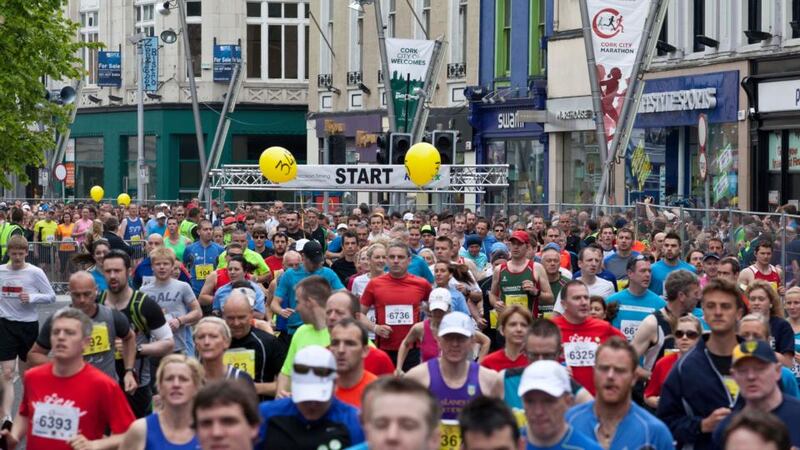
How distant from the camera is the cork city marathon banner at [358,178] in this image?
93.8 feet

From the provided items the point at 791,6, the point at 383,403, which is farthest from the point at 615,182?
the point at 383,403

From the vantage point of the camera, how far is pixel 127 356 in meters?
11.1

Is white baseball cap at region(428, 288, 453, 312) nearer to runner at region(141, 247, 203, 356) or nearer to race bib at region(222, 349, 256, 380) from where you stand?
race bib at region(222, 349, 256, 380)

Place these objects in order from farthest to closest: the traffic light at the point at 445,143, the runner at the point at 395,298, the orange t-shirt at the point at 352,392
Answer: the traffic light at the point at 445,143
the runner at the point at 395,298
the orange t-shirt at the point at 352,392

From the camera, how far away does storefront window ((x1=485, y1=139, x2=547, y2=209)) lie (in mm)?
42156

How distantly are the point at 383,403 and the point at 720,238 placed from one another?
47.3ft

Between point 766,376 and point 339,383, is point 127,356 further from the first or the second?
point 766,376

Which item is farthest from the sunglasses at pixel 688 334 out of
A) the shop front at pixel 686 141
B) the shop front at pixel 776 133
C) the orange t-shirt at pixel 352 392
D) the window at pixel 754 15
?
the window at pixel 754 15

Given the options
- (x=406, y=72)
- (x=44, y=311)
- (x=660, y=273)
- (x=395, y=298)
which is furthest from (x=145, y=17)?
(x=395, y=298)

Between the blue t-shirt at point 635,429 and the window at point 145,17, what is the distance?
57.1m

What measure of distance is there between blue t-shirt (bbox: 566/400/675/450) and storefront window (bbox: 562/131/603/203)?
3149cm

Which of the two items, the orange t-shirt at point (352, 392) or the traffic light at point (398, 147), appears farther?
the traffic light at point (398, 147)

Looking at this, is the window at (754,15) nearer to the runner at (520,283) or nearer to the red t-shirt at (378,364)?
the runner at (520,283)

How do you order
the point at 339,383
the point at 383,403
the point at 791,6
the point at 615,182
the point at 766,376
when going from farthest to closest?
the point at 615,182 < the point at 791,6 < the point at 339,383 < the point at 766,376 < the point at 383,403
